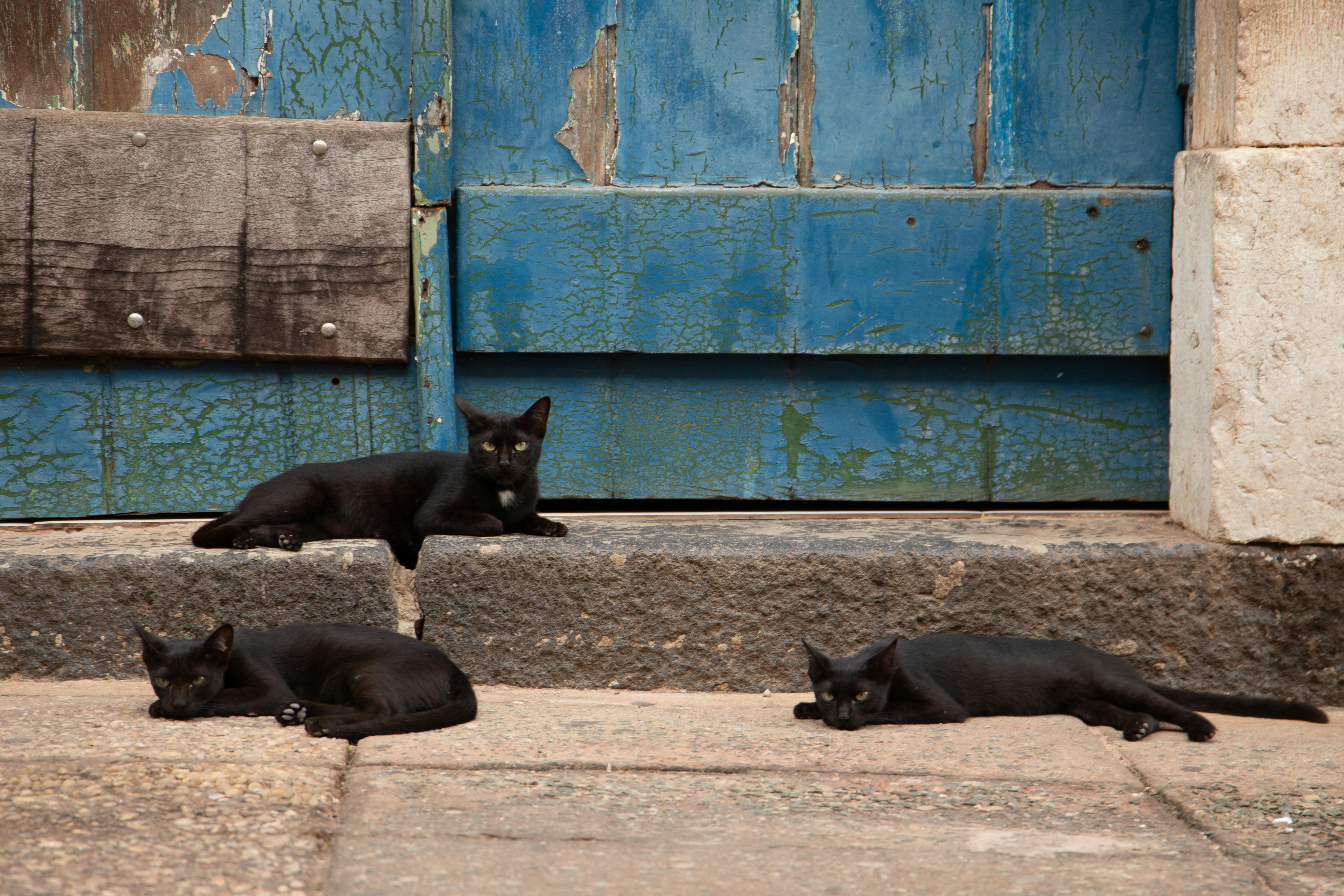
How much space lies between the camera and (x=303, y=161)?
3.90 metres

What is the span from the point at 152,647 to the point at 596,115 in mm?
2170

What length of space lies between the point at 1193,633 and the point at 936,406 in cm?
109

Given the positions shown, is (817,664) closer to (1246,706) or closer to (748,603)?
(748,603)

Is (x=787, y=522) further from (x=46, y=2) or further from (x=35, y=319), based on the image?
(x=46, y=2)

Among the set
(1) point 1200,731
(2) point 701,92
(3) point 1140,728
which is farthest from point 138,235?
(1) point 1200,731

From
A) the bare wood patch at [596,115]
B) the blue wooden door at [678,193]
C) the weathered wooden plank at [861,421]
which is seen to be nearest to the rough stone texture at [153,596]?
the blue wooden door at [678,193]

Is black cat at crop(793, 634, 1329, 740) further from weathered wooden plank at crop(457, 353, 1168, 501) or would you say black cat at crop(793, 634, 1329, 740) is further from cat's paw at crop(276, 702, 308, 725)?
cat's paw at crop(276, 702, 308, 725)

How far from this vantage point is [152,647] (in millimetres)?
2988

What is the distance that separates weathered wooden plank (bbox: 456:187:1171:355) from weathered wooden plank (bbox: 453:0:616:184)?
0.38ft

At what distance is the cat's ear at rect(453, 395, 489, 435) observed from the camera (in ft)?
12.3

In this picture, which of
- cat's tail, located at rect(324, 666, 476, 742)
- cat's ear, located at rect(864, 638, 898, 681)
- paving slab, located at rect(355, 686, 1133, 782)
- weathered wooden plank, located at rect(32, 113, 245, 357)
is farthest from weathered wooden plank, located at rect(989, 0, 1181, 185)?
weathered wooden plank, located at rect(32, 113, 245, 357)

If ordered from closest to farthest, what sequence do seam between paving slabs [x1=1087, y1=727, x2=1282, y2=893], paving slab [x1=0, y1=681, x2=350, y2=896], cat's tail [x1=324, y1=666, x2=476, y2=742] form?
paving slab [x1=0, y1=681, x2=350, y2=896] < seam between paving slabs [x1=1087, y1=727, x2=1282, y2=893] < cat's tail [x1=324, y1=666, x2=476, y2=742]

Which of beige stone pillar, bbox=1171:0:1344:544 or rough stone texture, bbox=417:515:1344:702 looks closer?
beige stone pillar, bbox=1171:0:1344:544

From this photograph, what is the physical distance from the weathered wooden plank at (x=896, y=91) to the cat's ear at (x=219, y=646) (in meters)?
2.33
